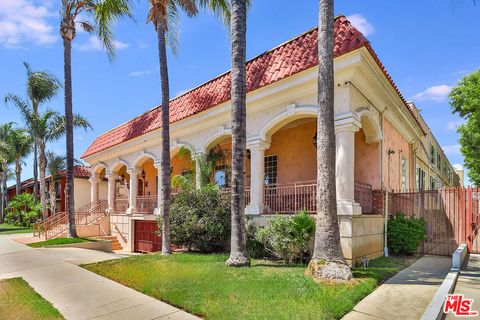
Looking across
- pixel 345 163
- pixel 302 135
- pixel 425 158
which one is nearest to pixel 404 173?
pixel 302 135

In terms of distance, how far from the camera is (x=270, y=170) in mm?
15562

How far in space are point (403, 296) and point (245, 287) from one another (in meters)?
2.99

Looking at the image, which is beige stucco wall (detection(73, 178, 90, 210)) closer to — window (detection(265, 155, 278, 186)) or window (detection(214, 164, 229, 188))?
window (detection(214, 164, 229, 188))

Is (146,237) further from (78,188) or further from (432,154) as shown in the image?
(432,154)

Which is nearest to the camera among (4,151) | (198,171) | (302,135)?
(198,171)

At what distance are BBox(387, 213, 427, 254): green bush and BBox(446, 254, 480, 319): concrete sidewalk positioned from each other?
1.61 meters

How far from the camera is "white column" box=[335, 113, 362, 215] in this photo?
9.23 meters

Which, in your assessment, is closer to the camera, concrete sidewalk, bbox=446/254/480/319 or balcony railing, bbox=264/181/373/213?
concrete sidewalk, bbox=446/254/480/319

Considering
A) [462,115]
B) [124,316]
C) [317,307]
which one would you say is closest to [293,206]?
[317,307]

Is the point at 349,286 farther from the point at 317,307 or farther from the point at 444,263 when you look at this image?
the point at 444,263

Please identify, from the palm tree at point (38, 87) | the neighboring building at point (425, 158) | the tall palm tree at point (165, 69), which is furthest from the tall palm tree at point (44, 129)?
the neighboring building at point (425, 158)

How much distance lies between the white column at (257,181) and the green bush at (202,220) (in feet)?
2.87

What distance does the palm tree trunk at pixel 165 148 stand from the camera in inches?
459

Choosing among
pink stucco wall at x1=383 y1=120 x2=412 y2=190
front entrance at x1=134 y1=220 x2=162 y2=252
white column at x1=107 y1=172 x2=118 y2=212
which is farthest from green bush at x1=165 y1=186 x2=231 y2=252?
white column at x1=107 y1=172 x2=118 y2=212
